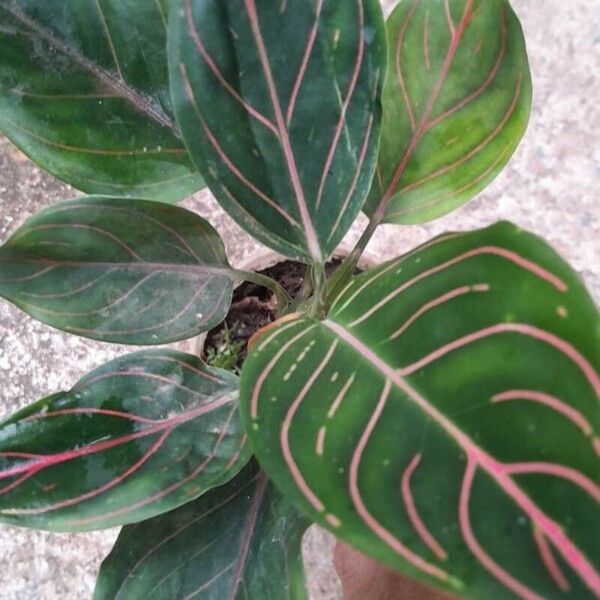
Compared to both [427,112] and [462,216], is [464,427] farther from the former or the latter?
[462,216]

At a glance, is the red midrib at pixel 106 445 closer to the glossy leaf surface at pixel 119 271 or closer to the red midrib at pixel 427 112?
the glossy leaf surface at pixel 119 271

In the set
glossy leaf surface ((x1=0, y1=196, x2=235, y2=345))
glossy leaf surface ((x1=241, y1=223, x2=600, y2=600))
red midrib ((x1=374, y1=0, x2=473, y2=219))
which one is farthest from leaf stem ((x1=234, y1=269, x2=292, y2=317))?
glossy leaf surface ((x1=241, y1=223, x2=600, y2=600))

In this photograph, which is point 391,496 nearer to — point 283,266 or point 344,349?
point 344,349

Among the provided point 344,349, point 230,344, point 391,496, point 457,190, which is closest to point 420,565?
point 391,496

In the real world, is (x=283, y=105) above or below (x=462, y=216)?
below

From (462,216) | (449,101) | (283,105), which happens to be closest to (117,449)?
(283,105)

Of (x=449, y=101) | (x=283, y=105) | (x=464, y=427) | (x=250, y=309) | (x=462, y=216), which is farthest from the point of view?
(x=462, y=216)

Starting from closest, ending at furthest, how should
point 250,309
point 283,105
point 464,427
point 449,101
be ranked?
point 464,427, point 283,105, point 449,101, point 250,309
